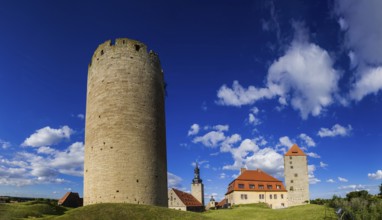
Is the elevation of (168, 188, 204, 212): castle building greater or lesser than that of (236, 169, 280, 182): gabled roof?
lesser

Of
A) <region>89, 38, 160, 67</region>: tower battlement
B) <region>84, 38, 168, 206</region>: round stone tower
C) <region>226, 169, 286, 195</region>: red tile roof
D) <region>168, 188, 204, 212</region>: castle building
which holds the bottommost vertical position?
<region>168, 188, 204, 212</region>: castle building

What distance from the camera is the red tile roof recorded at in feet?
205

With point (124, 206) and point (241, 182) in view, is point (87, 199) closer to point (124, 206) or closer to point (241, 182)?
point (124, 206)

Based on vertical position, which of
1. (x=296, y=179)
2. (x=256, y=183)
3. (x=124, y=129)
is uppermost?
(x=124, y=129)

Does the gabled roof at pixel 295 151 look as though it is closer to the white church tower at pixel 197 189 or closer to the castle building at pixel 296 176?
the castle building at pixel 296 176

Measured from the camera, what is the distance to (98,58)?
20.7 meters

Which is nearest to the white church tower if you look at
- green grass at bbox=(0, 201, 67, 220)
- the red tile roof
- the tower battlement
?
the red tile roof

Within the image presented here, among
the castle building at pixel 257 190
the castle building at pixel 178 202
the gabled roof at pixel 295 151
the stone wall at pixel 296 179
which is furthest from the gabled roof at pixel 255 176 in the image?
the castle building at pixel 178 202

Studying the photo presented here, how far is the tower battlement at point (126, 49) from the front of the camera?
20.2 m

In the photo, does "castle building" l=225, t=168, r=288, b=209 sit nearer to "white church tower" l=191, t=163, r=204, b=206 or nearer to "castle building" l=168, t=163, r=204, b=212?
"castle building" l=168, t=163, r=204, b=212

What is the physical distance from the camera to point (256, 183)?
64.3 metres

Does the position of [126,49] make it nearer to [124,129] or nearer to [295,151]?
[124,129]

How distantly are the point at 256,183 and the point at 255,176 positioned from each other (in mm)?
1941

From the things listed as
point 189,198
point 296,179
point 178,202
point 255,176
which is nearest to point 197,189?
point 189,198
